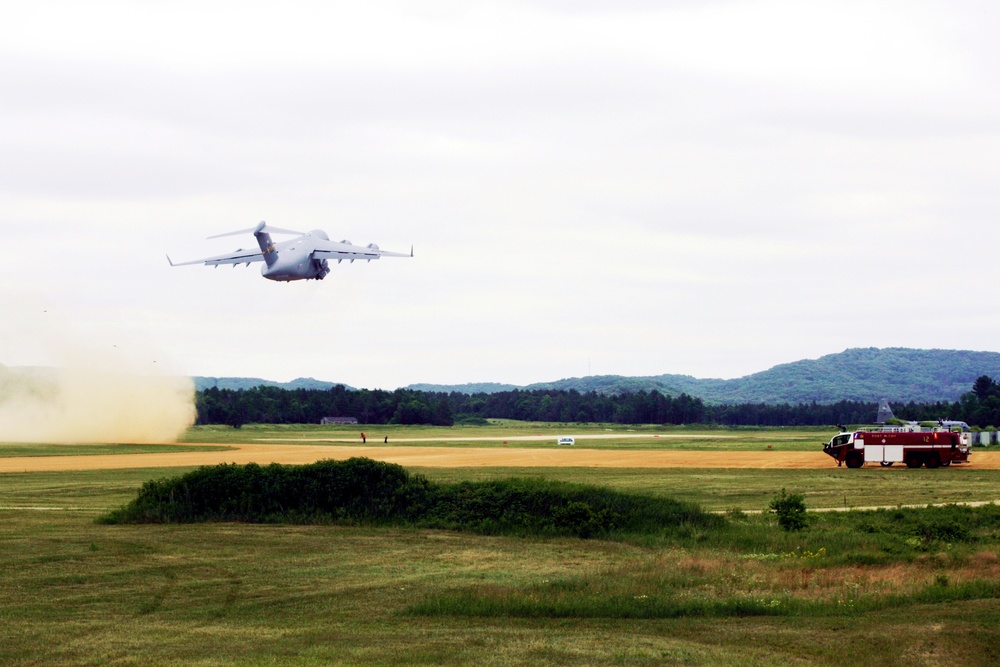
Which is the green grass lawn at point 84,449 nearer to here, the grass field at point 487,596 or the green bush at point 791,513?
the grass field at point 487,596

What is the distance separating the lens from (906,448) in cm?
7400

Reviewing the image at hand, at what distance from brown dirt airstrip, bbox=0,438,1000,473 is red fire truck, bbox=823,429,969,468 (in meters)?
2.13

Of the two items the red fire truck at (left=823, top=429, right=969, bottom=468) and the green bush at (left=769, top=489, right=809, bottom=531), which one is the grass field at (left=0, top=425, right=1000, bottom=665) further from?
the red fire truck at (left=823, top=429, right=969, bottom=468)

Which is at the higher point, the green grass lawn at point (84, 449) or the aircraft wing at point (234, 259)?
the aircraft wing at point (234, 259)

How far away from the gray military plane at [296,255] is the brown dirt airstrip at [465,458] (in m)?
13.9

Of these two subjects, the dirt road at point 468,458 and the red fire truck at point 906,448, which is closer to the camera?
the red fire truck at point 906,448

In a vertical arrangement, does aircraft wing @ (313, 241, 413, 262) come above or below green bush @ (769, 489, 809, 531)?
above

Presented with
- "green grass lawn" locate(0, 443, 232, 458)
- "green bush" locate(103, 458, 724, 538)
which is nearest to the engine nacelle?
"green grass lawn" locate(0, 443, 232, 458)

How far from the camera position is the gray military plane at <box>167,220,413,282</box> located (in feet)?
267

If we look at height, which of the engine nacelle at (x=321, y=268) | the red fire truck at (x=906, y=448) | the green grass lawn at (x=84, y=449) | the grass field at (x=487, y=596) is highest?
the engine nacelle at (x=321, y=268)

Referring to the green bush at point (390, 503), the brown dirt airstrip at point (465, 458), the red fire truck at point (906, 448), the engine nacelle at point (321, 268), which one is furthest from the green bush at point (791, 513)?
the engine nacelle at point (321, 268)

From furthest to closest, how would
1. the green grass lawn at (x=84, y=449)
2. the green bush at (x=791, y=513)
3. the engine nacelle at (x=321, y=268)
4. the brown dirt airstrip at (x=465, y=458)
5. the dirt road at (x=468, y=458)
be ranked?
the green grass lawn at (x=84, y=449)
the engine nacelle at (x=321, y=268)
the brown dirt airstrip at (x=465, y=458)
the dirt road at (x=468, y=458)
the green bush at (x=791, y=513)

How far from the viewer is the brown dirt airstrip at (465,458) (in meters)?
78.8

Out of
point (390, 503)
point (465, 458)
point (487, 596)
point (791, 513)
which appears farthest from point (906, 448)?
point (487, 596)
